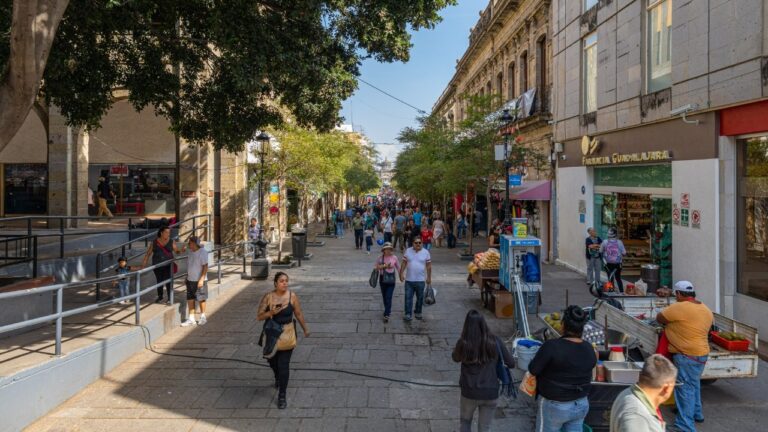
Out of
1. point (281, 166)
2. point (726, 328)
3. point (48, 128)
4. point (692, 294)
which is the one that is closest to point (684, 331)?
point (692, 294)

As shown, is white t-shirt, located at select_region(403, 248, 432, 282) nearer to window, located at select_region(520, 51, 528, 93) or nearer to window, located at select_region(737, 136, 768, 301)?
window, located at select_region(737, 136, 768, 301)

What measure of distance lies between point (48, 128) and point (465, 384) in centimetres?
2047

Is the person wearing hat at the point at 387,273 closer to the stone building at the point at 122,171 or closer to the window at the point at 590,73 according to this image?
the window at the point at 590,73

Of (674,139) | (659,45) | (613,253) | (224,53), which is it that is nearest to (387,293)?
(224,53)

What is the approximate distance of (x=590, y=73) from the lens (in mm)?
17078

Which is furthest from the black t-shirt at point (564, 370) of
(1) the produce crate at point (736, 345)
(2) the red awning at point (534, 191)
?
(2) the red awning at point (534, 191)

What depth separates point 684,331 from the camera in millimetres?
5824

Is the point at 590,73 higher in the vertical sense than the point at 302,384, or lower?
higher

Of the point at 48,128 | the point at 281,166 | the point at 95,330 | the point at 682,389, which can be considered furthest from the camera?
the point at 281,166

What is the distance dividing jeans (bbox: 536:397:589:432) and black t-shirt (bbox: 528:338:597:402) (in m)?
0.05

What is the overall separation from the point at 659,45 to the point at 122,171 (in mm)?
20301

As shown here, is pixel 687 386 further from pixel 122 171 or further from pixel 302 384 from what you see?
pixel 122 171

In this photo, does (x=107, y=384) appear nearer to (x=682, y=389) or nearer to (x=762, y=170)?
(x=682, y=389)

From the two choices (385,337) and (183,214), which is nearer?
(385,337)
